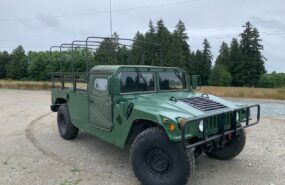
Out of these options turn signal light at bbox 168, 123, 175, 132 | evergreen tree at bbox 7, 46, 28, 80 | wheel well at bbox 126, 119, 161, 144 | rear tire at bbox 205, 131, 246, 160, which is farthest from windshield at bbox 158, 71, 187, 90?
evergreen tree at bbox 7, 46, 28, 80

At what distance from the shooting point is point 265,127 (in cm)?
1006

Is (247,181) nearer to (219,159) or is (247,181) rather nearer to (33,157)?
(219,159)

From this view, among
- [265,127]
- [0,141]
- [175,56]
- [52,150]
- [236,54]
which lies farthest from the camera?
[236,54]

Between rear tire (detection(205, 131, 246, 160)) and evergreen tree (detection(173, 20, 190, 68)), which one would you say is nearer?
rear tire (detection(205, 131, 246, 160))

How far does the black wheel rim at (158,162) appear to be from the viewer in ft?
15.9

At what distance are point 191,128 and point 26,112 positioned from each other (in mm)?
9530

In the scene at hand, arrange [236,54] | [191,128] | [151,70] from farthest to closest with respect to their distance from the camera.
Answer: [236,54] < [151,70] < [191,128]

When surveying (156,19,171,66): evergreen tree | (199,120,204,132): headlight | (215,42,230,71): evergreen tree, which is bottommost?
(199,120,204,132): headlight

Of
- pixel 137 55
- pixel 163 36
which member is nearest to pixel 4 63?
pixel 163 36

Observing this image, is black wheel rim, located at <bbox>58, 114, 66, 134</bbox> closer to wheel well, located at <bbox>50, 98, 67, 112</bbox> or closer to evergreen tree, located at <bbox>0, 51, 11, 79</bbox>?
wheel well, located at <bbox>50, 98, 67, 112</bbox>

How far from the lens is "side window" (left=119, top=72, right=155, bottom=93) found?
6.00m

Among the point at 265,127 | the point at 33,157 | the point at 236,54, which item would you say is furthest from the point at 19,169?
the point at 236,54

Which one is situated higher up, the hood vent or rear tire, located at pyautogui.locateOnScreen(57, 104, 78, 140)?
the hood vent

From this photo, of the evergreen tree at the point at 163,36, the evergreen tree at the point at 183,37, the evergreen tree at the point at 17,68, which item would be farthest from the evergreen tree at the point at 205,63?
the evergreen tree at the point at 17,68
